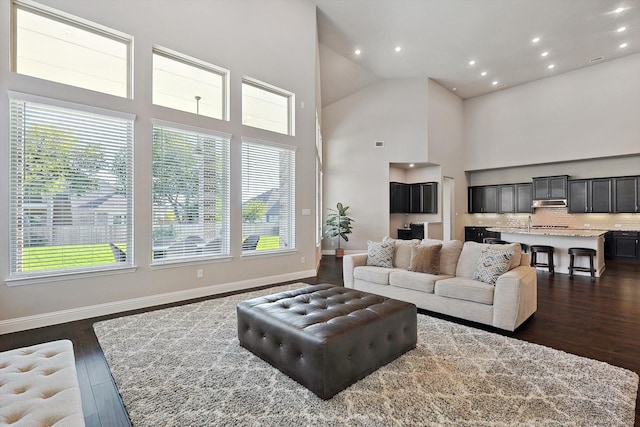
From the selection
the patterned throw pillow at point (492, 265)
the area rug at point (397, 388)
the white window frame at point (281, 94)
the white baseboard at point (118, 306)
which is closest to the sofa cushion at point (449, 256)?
the patterned throw pillow at point (492, 265)

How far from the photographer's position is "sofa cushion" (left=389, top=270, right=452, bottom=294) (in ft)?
12.3

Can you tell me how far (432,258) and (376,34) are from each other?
5.45 metres

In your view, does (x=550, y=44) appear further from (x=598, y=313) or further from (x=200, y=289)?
(x=200, y=289)

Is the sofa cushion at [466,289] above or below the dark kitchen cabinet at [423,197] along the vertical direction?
below

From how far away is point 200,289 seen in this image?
464 cm

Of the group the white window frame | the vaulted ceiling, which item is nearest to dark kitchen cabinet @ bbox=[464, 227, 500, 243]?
the vaulted ceiling

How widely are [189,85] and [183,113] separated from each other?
1.66ft

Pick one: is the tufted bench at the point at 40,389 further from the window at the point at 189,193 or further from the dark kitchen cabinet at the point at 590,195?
the dark kitchen cabinet at the point at 590,195

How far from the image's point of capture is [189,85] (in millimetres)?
4664

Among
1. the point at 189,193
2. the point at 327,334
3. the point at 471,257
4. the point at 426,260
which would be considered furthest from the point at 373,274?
the point at 189,193

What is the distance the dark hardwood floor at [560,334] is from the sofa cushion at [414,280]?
1.35 ft

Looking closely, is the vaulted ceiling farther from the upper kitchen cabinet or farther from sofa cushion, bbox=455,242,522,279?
sofa cushion, bbox=455,242,522,279

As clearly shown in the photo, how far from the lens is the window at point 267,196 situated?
5262 millimetres

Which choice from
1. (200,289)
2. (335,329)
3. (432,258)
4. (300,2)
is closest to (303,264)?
(200,289)
